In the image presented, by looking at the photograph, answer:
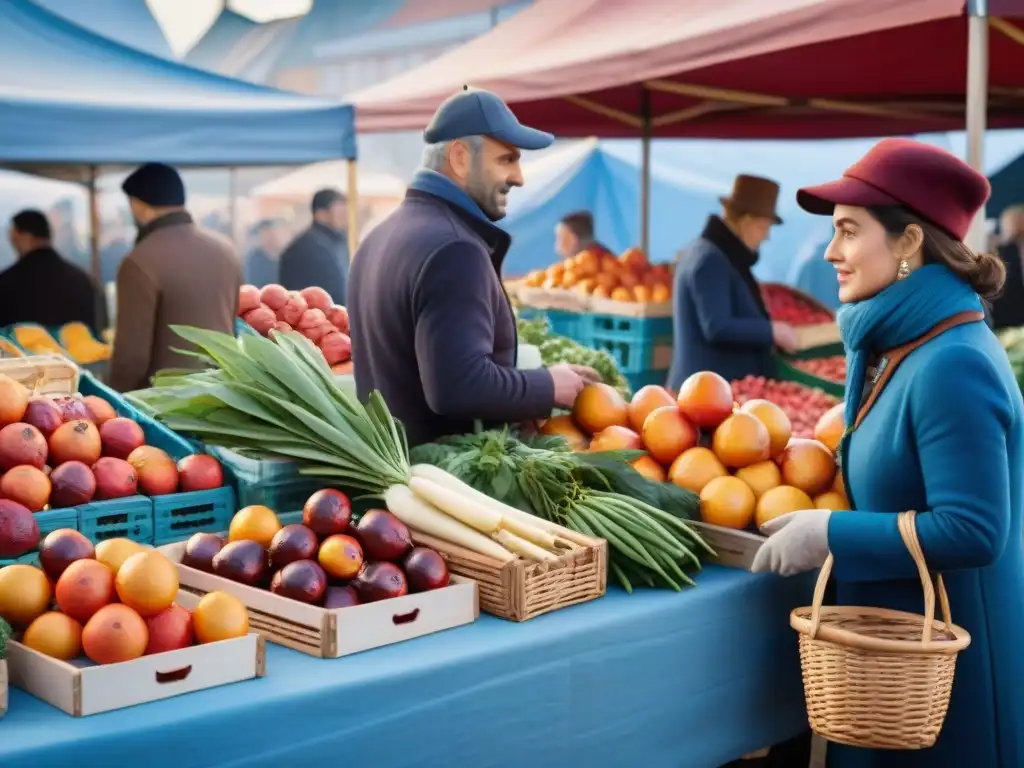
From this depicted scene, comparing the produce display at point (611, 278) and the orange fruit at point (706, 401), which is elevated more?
the produce display at point (611, 278)

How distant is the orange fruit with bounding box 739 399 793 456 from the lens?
122 inches

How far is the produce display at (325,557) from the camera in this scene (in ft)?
7.57

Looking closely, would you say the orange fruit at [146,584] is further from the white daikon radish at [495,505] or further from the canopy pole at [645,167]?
the canopy pole at [645,167]

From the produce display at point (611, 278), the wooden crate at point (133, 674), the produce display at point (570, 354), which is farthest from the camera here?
the produce display at point (611, 278)

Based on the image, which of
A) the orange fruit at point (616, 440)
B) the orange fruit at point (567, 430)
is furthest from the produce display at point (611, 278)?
the orange fruit at point (616, 440)

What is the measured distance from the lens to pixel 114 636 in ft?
6.52

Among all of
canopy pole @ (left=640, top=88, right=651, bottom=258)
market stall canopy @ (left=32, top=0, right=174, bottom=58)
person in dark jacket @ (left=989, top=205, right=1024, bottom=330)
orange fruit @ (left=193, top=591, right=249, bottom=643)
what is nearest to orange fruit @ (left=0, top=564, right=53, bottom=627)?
orange fruit @ (left=193, top=591, right=249, bottom=643)

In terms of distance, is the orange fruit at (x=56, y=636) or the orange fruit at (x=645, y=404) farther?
the orange fruit at (x=645, y=404)

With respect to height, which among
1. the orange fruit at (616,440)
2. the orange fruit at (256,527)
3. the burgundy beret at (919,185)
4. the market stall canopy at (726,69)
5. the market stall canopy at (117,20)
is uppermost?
the market stall canopy at (117,20)

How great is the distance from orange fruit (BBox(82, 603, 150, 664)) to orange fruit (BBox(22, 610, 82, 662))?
5cm

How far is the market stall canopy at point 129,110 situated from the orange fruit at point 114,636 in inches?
157

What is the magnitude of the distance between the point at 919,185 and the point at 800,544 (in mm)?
719

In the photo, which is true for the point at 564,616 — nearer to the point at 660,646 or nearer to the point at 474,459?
the point at 660,646

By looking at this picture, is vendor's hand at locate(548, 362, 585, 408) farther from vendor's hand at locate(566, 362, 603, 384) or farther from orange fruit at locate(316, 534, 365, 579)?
orange fruit at locate(316, 534, 365, 579)
